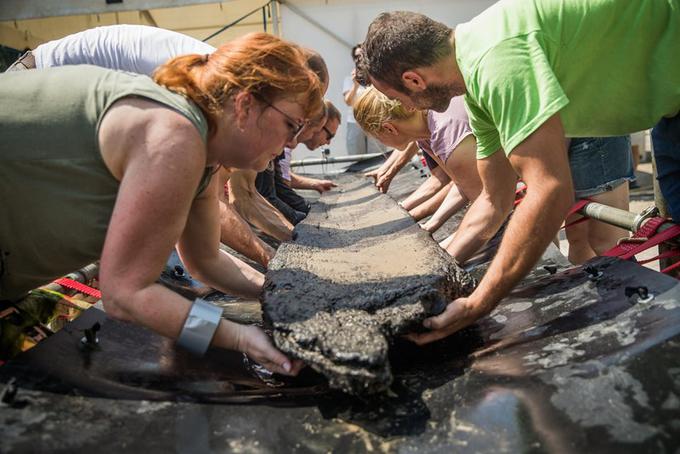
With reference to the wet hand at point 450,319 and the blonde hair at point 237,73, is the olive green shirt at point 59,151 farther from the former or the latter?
the wet hand at point 450,319

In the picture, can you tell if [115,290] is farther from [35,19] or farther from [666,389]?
[35,19]

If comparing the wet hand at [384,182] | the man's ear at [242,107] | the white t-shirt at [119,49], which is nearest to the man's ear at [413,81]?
the man's ear at [242,107]

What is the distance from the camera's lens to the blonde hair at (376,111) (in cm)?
321

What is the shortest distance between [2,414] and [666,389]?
1328 mm

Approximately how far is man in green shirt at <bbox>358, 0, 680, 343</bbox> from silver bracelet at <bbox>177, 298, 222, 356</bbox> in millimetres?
539

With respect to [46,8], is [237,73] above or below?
above

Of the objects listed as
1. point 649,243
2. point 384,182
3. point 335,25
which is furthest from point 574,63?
point 335,25

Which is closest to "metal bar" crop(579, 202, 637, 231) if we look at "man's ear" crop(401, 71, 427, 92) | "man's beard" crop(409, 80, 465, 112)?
"man's beard" crop(409, 80, 465, 112)

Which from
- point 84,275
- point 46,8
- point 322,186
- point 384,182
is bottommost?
point 322,186

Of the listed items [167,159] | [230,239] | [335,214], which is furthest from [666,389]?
[335,214]

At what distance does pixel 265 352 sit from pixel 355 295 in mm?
356

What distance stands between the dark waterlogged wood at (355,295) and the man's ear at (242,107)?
0.49 meters

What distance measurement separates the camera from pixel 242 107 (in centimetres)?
152

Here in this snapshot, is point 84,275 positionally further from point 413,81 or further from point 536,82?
point 536,82
